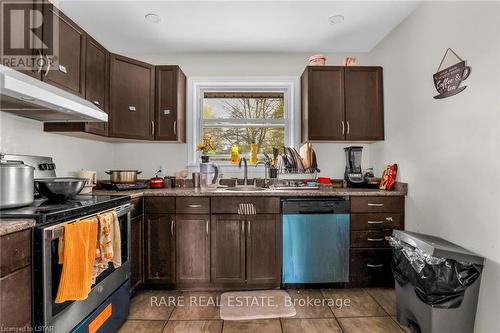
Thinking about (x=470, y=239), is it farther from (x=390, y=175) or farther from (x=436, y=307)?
(x=390, y=175)

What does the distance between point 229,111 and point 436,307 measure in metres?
2.62

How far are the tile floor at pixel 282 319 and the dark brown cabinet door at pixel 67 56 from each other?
5.94 feet

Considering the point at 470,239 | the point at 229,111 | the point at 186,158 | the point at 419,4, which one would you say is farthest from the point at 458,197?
the point at 186,158

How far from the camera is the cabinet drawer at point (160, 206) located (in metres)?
2.40

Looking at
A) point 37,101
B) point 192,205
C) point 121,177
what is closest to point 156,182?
point 121,177

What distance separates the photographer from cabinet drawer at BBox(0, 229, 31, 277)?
3.56ft

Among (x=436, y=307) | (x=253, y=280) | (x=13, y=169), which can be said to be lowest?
(x=253, y=280)

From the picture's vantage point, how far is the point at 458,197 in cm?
182

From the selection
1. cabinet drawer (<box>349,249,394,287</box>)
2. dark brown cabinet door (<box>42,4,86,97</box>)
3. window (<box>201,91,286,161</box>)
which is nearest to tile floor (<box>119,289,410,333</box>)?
cabinet drawer (<box>349,249,394,287</box>)

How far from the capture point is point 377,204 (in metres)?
2.43

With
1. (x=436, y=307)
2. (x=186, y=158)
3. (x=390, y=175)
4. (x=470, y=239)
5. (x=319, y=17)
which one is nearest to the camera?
(x=436, y=307)

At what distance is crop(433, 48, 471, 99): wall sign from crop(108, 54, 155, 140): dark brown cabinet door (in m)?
2.57

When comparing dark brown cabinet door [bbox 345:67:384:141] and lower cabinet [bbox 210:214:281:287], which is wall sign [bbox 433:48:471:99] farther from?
lower cabinet [bbox 210:214:281:287]

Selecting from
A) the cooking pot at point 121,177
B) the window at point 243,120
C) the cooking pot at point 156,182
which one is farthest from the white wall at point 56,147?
the window at point 243,120
